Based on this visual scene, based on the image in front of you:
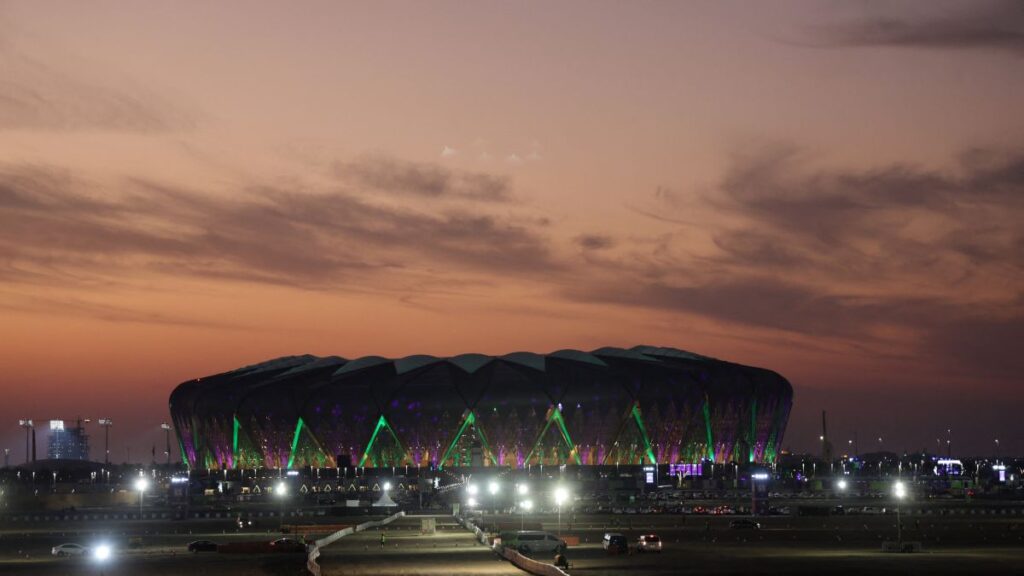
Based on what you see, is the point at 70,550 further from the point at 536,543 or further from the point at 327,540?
the point at 536,543

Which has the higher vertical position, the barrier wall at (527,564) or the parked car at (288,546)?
the barrier wall at (527,564)

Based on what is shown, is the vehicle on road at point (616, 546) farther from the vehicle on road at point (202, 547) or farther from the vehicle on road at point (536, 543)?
the vehicle on road at point (202, 547)

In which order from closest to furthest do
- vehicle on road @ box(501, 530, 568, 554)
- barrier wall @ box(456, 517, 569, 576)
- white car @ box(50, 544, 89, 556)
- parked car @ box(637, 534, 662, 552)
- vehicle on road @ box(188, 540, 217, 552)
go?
barrier wall @ box(456, 517, 569, 576)
vehicle on road @ box(501, 530, 568, 554)
parked car @ box(637, 534, 662, 552)
white car @ box(50, 544, 89, 556)
vehicle on road @ box(188, 540, 217, 552)

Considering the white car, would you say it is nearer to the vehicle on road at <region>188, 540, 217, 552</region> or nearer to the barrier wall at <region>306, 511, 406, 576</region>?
Answer: the vehicle on road at <region>188, 540, 217, 552</region>

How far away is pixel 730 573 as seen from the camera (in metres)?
60.0

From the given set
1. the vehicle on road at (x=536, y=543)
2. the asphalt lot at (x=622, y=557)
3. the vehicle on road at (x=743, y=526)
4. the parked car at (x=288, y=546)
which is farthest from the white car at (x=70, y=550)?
the vehicle on road at (x=743, y=526)

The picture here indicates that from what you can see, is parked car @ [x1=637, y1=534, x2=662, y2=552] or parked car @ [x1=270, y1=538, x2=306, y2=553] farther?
parked car @ [x1=270, y1=538, x2=306, y2=553]

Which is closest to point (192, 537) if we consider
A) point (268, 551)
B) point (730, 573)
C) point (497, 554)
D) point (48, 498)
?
point (268, 551)

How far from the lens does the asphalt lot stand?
6406 centimetres

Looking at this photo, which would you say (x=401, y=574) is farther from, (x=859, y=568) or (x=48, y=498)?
(x=48, y=498)

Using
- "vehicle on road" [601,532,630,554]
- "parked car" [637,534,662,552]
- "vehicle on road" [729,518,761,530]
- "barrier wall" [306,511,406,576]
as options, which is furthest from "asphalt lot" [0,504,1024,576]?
"vehicle on road" [729,518,761,530]

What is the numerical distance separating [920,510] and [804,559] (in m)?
73.0


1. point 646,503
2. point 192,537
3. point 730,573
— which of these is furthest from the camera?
point 646,503

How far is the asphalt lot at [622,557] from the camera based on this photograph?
2522 inches
